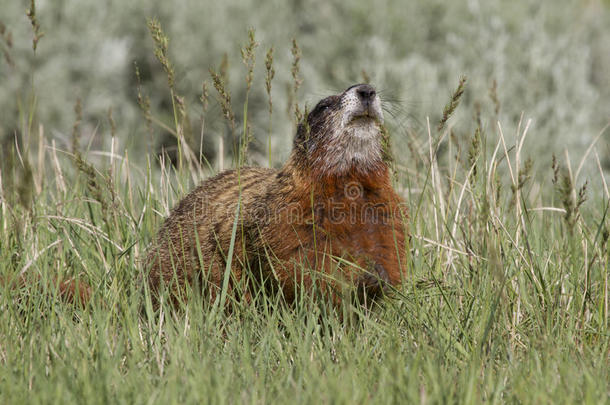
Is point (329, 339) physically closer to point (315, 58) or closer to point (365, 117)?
point (365, 117)

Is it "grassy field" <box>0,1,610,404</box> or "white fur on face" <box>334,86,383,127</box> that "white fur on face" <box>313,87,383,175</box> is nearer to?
"white fur on face" <box>334,86,383,127</box>

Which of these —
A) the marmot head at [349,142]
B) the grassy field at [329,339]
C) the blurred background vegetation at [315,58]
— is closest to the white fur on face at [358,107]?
the marmot head at [349,142]

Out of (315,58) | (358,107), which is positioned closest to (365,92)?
(358,107)

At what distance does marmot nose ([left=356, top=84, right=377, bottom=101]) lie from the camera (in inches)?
136

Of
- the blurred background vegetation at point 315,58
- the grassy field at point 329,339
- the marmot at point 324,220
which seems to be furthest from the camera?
the blurred background vegetation at point 315,58

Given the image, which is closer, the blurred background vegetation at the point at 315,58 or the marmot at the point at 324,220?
the marmot at the point at 324,220

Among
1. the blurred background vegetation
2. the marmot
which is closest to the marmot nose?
the marmot

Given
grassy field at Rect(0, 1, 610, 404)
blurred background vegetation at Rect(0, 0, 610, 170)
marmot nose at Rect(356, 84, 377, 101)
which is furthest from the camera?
blurred background vegetation at Rect(0, 0, 610, 170)

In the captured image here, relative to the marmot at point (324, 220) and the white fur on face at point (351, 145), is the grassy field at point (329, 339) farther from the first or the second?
the white fur on face at point (351, 145)

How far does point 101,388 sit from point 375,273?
4.47ft

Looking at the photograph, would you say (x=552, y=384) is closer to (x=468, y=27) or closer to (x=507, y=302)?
(x=507, y=302)

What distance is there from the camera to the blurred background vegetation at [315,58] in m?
9.29

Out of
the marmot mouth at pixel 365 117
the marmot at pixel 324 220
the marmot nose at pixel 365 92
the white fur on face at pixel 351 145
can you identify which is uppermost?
the marmot nose at pixel 365 92

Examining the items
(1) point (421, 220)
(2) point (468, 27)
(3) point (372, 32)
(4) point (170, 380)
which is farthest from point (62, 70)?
(4) point (170, 380)
